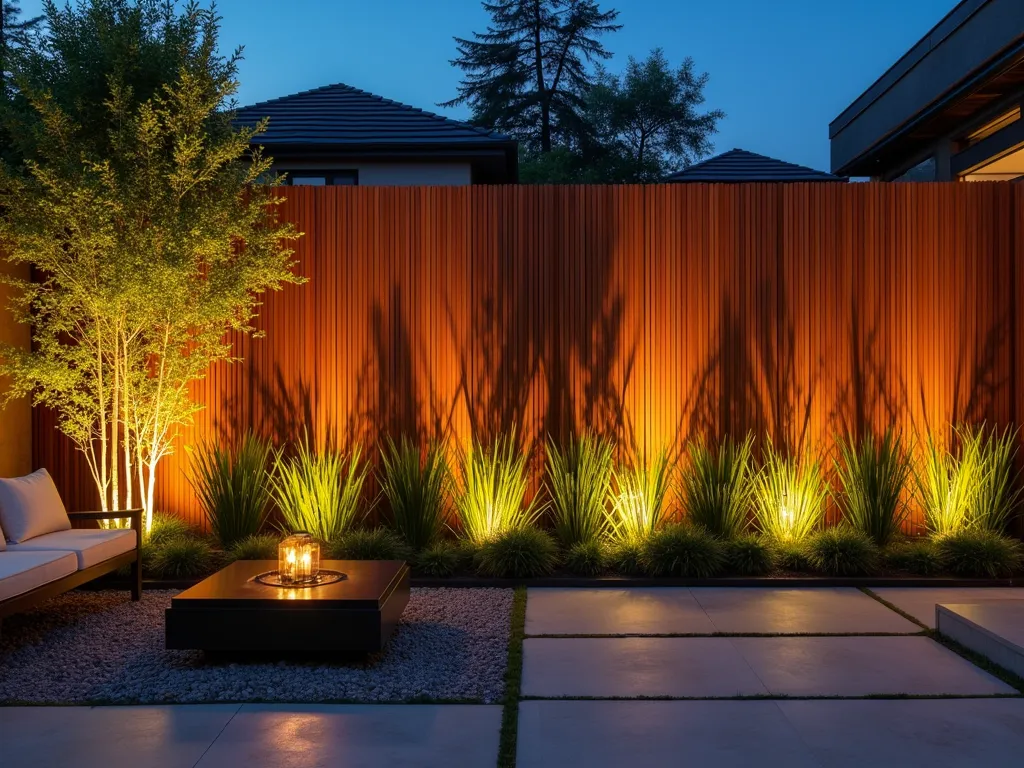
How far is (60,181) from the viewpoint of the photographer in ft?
16.0

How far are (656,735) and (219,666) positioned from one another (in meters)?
1.79

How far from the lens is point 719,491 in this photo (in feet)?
18.1

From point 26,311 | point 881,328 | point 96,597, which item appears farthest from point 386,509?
point 881,328

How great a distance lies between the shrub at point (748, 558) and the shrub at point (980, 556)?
1.04m

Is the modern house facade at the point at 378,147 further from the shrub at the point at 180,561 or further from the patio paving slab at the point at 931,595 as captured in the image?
the patio paving slab at the point at 931,595

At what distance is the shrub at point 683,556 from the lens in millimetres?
5156

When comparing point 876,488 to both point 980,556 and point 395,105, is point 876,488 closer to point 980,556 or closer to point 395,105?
point 980,556

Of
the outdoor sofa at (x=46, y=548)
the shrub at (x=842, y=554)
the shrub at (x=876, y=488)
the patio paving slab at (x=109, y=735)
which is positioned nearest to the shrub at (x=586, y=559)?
the shrub at (x=842, y=554)

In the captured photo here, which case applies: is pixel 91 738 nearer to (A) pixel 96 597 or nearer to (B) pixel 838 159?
(A) pixel 96 597

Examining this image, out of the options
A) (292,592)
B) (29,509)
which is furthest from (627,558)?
(29,509)

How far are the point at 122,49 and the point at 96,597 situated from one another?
125 inches

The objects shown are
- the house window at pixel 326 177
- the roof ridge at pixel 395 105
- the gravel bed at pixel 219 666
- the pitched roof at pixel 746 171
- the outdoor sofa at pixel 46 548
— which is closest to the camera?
the gravel bed at pixel 219 666

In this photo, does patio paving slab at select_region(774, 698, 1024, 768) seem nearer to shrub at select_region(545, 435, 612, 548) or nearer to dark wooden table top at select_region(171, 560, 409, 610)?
dark wooden table top at select_region(171, 560, 409, 610)

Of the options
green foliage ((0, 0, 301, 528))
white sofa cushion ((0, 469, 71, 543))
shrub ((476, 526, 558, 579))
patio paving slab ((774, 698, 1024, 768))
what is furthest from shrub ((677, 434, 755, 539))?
white sofa cushion ((0, 469, 71, 543))
